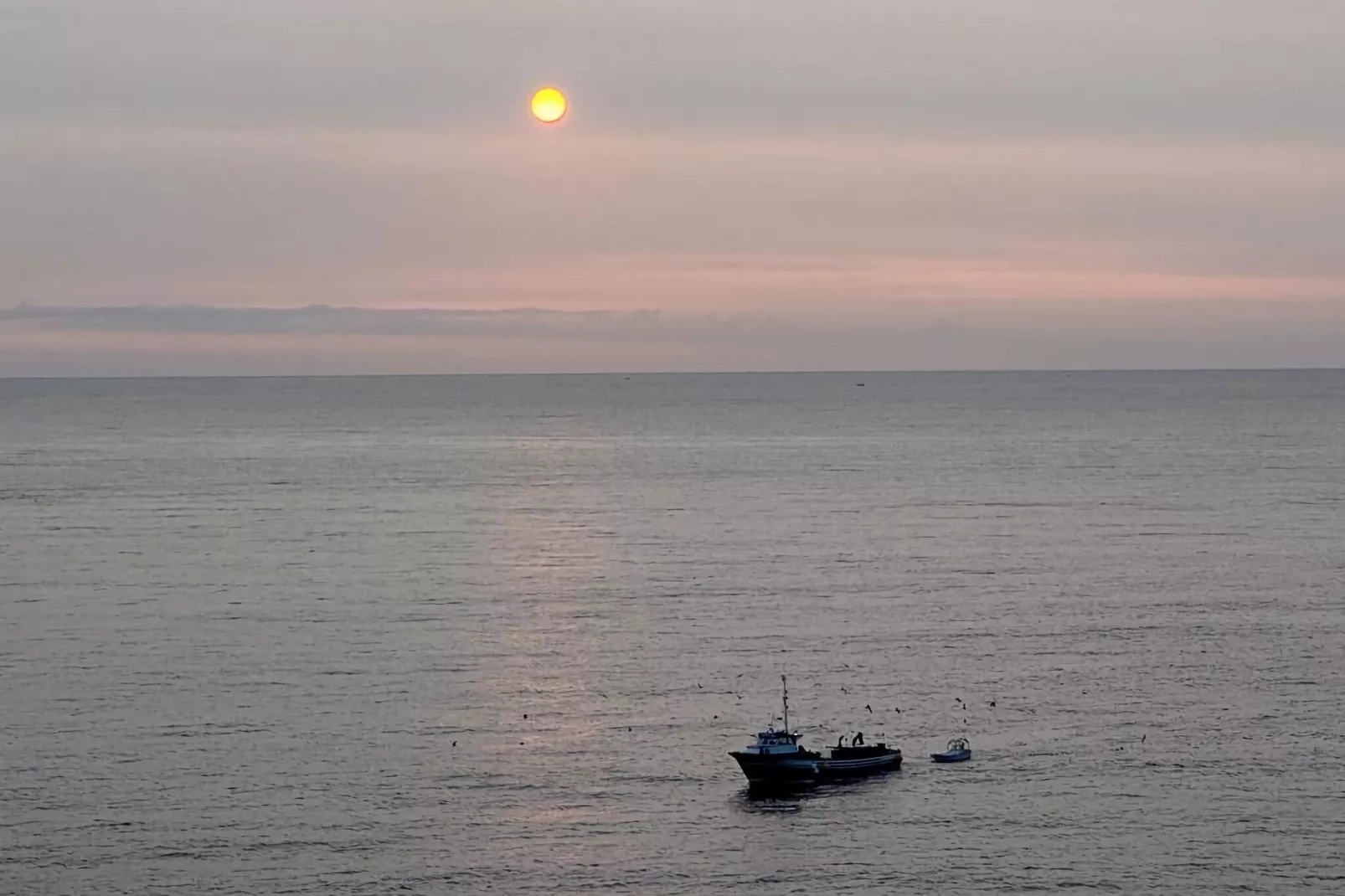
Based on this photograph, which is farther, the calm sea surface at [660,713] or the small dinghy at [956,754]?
the small dinghy at [956,754]

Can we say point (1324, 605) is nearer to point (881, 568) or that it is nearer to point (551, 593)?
point (881, 568)

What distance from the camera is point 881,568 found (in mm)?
137125

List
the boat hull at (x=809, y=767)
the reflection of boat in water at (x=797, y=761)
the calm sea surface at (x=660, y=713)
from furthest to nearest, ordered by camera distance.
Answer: the reflection of boat in water at (x=797, y=761), the boat hull at (x=809, y=767), the calm sea surface at (x=660, y=713)

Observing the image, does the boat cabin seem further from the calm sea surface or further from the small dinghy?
the small dinghy

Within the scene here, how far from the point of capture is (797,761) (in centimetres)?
7719

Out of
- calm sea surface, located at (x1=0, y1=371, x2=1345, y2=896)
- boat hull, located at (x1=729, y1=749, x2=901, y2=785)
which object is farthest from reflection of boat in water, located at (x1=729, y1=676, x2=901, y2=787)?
calm sea surface, located at (x1=0, y1=371, x2=1345, y2=896)

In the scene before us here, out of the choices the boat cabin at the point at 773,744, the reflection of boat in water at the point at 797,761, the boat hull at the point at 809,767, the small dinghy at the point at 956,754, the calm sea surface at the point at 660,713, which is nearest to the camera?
the calm sea surface at the point at 660,713

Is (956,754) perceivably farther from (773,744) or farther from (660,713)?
(660,713)

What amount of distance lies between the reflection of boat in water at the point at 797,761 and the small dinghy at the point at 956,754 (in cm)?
245

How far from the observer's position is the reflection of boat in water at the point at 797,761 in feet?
251

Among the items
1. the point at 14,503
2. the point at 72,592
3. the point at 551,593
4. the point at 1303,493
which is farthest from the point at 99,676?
the point at 1303,493

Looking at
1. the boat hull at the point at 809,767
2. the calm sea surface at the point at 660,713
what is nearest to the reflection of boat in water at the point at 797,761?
the boat hull at the point at 809,767

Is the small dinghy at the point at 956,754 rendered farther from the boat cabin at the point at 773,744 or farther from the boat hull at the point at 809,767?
the boat cabin at the point at 773,744

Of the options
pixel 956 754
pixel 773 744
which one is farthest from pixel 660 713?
pixel 956 754
